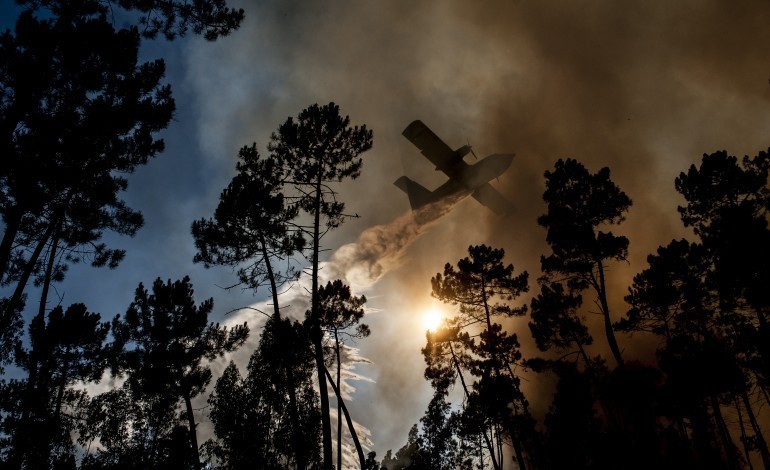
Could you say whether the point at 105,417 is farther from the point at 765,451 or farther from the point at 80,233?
the point at 765,451

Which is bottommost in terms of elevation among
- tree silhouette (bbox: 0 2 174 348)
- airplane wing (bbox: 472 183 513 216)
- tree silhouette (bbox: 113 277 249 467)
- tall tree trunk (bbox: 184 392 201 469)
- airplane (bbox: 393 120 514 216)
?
tall tree trunk (bbox: 184 392 201 469)

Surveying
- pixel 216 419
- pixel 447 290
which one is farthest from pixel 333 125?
pixel 216 419

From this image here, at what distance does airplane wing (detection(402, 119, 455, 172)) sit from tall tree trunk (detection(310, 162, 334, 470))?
1501cm

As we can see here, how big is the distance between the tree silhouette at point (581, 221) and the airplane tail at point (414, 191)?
61.7 ft

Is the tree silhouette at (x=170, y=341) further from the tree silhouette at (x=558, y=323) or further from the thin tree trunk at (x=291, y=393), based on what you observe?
the tree silhouette at (x=558, y=323)

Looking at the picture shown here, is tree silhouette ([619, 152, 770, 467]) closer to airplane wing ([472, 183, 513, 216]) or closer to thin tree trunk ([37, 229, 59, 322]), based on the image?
airplane wing ([472, 183, 513, 216])

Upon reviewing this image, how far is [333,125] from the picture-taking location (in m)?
12.6

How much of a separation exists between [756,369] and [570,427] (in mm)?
8451

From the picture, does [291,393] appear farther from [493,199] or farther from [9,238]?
[493,199]

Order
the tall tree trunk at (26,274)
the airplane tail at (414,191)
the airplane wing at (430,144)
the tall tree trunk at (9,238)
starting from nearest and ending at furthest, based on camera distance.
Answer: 1. the tall tree trunk at (9,238)
2. the tall tree trunk at (26,274)
3. the airplane wing at (430,144)
4. the airplane tail at (414,191)

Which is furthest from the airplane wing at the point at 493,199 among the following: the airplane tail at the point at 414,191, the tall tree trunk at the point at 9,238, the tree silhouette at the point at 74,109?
the tall tree trunk at the point at 9,238

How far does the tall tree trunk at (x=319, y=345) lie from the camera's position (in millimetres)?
9067

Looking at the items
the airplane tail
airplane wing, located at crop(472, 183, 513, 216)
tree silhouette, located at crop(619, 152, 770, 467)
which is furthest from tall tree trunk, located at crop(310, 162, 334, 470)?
the airplane tail

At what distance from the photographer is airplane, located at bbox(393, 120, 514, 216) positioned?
25828mm
